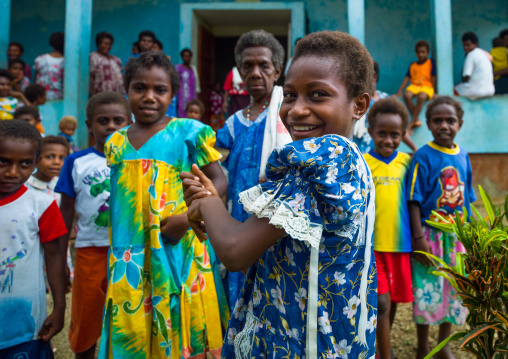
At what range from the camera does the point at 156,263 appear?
1.93 metres

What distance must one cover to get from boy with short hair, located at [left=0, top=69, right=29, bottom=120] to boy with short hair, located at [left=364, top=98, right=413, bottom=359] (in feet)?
14.1

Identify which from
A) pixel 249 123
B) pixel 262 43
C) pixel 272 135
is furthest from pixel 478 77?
pixel 272 135

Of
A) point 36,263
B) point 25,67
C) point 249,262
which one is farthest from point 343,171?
point 25,67

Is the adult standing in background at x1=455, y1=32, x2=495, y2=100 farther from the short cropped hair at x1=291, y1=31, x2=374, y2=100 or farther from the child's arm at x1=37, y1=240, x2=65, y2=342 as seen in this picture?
the child's arm at x1=37, y1=240, x2=65, y2=342

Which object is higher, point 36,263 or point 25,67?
point 25,67

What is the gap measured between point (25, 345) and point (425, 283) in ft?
7.96

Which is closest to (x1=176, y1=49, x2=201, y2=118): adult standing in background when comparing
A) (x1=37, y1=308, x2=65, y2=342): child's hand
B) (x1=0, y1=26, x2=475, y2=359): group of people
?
(x1=0, y1=26, x2=475, y2=359): group of people

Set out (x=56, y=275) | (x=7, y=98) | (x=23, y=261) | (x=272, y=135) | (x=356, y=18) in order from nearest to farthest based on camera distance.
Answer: (x=23, y=261) < (x=56, y=275) < (x=272, y=135) < (x=7, y=98) < (x=356, y=18)

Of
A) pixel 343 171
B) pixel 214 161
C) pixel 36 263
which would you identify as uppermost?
pixel 214 161

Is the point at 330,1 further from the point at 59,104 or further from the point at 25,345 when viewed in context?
the point at 25,345

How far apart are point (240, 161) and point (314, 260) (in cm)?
145

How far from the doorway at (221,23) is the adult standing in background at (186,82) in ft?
1.32

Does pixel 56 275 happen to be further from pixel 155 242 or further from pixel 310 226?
pixel 310 226

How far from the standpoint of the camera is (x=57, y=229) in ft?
7.11
